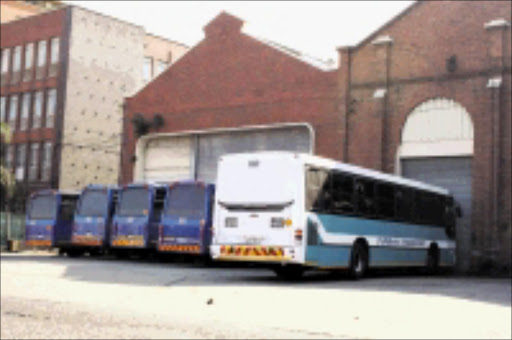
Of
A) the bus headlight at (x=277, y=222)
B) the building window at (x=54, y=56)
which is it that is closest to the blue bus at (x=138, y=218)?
the bus headlight at (x=277, y=222)

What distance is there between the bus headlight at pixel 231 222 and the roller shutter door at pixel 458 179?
1182 centimetres

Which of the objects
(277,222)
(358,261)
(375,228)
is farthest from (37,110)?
(277,222)

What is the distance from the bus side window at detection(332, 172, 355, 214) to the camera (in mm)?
18573

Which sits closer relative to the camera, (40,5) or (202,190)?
(202,190)

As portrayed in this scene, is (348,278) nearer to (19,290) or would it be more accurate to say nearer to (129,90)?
(19,290)

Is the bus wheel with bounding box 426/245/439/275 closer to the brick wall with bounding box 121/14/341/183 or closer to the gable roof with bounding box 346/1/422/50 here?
the brick wall with bounding box 121/14/341/183

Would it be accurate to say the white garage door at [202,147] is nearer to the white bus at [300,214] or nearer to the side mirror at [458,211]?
the side mirror at [458,211]

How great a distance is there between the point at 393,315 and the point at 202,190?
1385cm

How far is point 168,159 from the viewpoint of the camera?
3688 cm

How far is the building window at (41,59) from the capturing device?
160ft

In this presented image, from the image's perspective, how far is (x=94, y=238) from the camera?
28750mm

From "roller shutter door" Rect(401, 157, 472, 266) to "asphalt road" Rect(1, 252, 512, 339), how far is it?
31.7 feet

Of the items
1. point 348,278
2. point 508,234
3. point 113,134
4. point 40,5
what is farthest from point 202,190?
point 40,5

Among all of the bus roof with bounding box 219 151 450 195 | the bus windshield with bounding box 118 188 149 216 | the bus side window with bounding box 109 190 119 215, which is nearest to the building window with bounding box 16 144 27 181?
the bus side window with bounding box 109 190 119 215
